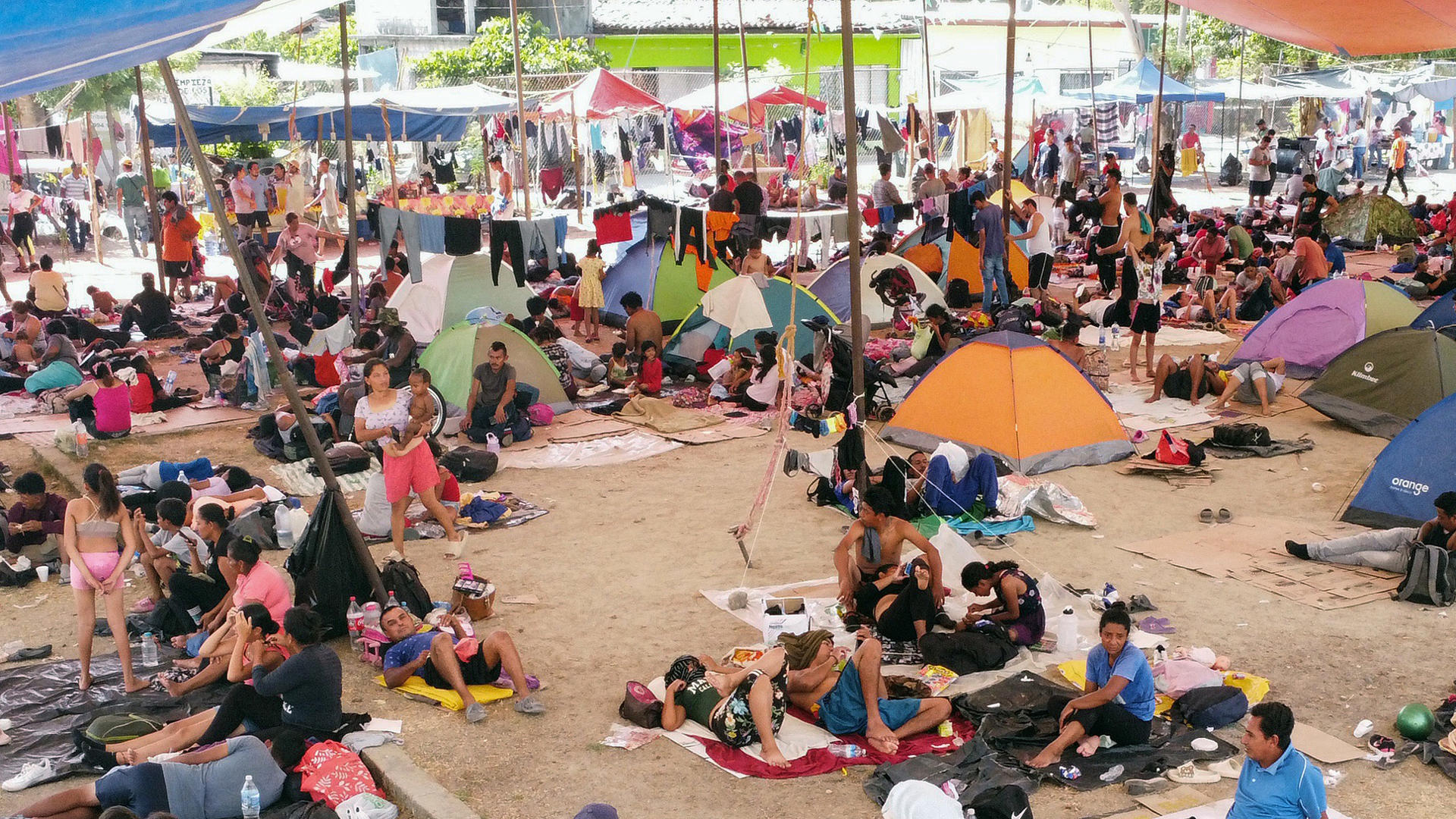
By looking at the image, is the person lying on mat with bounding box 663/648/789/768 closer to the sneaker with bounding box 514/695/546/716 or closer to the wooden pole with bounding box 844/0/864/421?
the sneaker with bounding box 514/695/546/716

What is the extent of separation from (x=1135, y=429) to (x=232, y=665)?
8.12 m

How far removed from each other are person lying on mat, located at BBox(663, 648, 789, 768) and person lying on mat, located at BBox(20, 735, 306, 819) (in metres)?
2.07

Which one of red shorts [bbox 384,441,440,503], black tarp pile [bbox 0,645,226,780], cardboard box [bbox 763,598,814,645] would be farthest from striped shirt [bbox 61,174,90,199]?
cardboard box [bbox 763,598,814,645]

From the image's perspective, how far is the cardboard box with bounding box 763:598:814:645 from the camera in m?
7.77

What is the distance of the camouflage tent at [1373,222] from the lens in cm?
2333

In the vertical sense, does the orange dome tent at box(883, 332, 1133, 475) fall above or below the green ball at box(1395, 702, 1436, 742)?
above

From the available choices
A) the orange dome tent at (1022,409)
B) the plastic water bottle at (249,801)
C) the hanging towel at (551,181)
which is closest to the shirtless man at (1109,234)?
the orange dome tent at (1022,409)

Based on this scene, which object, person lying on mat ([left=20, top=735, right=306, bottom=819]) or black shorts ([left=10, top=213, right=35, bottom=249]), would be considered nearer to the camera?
person lying on mat ([left=20, top=735, right=306, bottom=819])

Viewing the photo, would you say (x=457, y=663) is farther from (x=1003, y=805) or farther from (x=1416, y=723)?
(x=1416, y=723)

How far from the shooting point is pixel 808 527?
10188mm

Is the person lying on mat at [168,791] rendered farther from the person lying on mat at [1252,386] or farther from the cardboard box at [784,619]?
the person lying on mat at [1252,386]

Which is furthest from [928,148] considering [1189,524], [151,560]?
[151,560]

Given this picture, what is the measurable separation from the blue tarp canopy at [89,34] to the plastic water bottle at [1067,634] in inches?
212

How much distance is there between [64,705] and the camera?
7.46 metres
